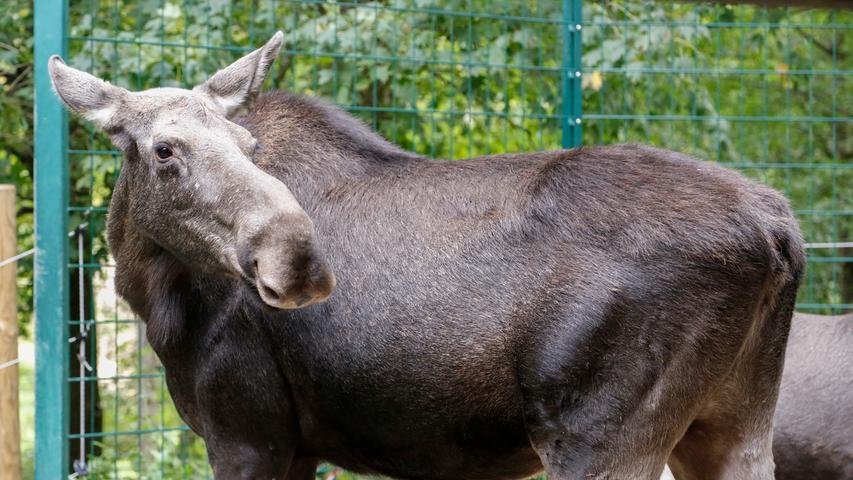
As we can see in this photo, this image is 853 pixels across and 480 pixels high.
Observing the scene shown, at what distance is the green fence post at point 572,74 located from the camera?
7.45 m

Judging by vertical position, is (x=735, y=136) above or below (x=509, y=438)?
above

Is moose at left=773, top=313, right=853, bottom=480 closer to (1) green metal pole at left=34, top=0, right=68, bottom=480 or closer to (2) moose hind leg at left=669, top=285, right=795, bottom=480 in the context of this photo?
(2) moose hind leg at left=669, top=285, right=795, bottom=480

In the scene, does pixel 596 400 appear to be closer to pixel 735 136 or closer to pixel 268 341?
pixel 268 341

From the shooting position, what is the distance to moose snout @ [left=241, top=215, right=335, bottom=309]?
3.62 meters

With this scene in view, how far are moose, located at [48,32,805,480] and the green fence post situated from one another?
114 inches

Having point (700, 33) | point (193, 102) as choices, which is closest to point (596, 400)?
point (193, 102)

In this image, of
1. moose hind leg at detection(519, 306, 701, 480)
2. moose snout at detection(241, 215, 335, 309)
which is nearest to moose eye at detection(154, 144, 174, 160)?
moose snout at detection(241, 215, 335, 309)

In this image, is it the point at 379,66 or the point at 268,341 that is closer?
the point at 268,341

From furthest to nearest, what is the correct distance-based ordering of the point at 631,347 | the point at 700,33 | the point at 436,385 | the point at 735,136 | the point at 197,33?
1. the point at 735,136
2. the point at 700,33
3. the point at 197,33
4. the point at 436,385
5. the point at 631,347

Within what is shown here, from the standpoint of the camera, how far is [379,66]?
7.82 m

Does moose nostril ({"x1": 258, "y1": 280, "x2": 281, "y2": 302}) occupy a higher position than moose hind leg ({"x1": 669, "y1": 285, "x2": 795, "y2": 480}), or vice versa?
moose nostril ({"x1": 258, "y1": 280, "x2": 281, "y2": 302})

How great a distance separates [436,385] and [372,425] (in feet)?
Result: 1.29

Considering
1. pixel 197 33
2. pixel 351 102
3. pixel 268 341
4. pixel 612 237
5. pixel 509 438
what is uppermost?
pixel 197 33

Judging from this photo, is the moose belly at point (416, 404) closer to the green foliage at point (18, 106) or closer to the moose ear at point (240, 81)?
the moose ear at point (240, 81)
